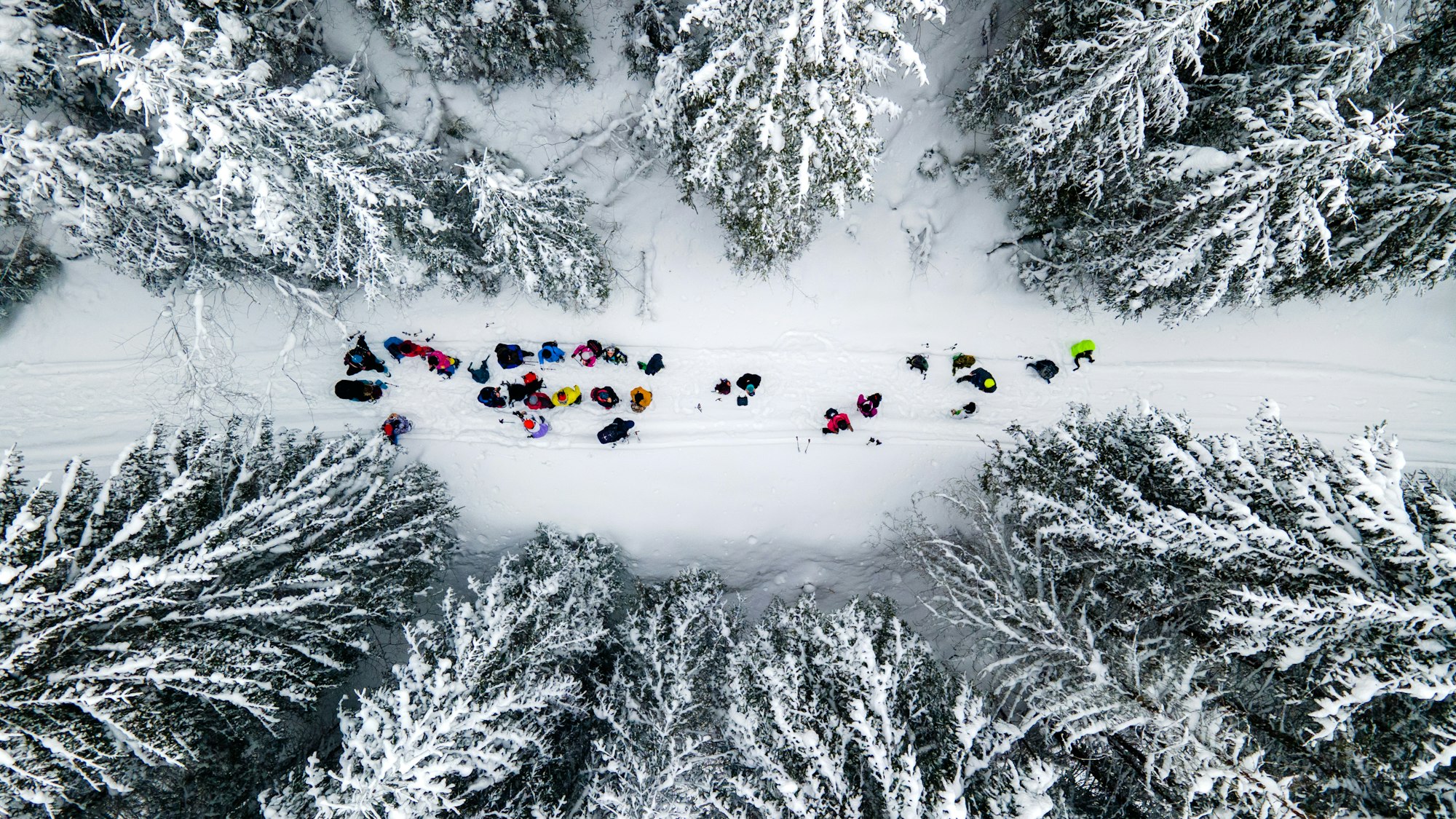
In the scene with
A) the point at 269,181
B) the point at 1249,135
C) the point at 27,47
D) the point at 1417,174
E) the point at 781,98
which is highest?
the point at 27,47

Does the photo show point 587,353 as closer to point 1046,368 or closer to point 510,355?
point 510,355

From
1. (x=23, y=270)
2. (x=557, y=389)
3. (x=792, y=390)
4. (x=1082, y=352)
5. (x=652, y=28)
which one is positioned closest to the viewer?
(x=652, y=28)

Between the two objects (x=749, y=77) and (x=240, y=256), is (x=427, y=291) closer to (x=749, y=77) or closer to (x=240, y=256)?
(x=240, y=256)

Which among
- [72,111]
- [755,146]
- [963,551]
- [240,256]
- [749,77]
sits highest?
[72,111]

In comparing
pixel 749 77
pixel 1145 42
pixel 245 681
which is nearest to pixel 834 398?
pixel 749 77

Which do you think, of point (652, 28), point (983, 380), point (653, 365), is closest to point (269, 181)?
point (652, 28)

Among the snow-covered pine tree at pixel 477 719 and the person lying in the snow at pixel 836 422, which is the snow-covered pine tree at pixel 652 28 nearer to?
the person lying in the snow at pixel 836 422
